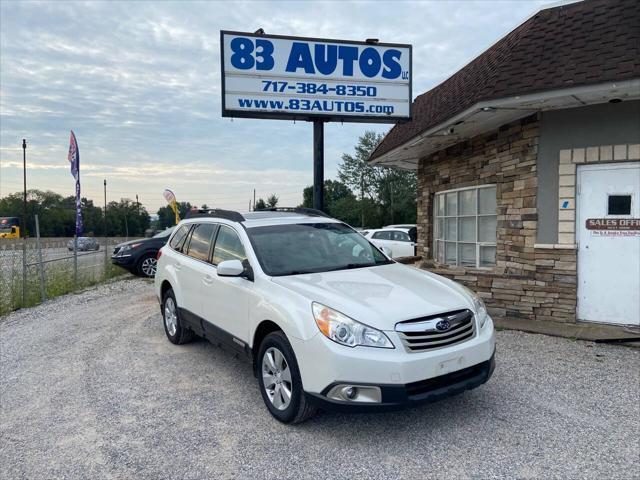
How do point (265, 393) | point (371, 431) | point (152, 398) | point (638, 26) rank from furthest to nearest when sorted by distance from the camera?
1. point (638, 26)
2. point (152, 398)
3. point (265, 393)
4. point (371, 431)

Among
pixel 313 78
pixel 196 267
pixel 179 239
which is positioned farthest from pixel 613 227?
pixel 179 239

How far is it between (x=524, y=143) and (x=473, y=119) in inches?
34.0

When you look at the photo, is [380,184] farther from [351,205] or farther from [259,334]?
[259,334]

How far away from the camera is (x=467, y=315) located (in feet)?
12.1

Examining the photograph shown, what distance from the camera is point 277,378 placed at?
3863 mm

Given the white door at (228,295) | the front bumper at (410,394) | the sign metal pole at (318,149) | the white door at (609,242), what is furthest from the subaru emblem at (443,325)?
the sign metal pole at (318,149)

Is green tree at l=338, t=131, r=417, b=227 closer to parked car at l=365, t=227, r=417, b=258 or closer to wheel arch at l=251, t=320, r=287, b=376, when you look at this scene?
parked car at l=365, t=227, r=417, b=258

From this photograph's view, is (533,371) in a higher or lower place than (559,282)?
lower

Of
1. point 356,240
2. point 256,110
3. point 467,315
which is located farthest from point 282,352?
point 256,110

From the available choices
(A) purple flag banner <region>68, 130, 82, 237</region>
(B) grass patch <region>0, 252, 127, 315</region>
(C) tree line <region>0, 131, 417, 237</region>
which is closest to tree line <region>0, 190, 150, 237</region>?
(C) tree line <region>0, 131, 417, 237</region>

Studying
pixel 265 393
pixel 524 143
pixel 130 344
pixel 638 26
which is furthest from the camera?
pixel 524 143

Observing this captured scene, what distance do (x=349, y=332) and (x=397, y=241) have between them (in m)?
12.1

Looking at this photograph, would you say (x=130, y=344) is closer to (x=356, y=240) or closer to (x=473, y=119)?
(x=356, y=240)

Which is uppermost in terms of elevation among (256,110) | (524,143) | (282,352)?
(256,110)
